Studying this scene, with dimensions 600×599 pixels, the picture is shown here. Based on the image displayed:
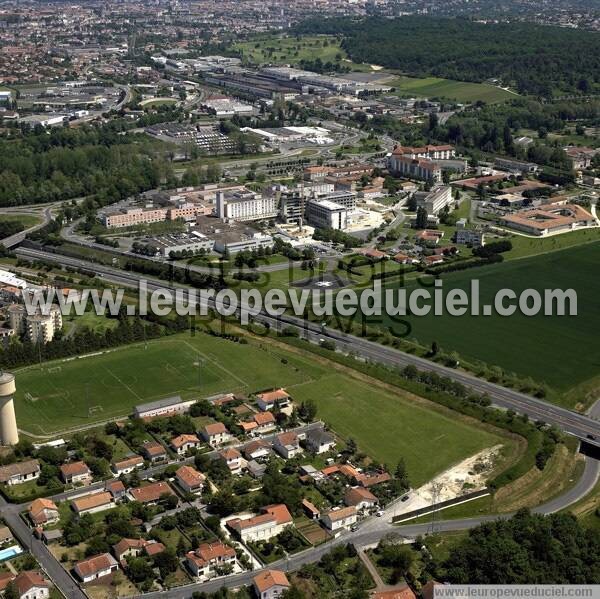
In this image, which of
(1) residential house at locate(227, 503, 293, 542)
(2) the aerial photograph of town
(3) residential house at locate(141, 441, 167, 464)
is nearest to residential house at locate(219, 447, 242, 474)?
(2) the aerial photograph of town

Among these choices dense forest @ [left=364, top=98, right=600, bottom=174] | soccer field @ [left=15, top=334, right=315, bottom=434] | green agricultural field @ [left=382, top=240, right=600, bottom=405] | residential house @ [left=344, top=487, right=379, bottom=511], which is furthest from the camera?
dense forest @ [left=364, top=98, right=600, bottom=174]

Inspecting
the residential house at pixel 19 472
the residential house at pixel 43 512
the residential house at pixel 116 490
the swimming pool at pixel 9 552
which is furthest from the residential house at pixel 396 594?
→ the residential house at pixel 19 472

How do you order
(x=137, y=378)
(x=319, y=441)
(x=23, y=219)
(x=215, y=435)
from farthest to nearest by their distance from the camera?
(x=23, y=219) < (x=137, y=378) < (x=215, y=435) < (x=319, y=441)

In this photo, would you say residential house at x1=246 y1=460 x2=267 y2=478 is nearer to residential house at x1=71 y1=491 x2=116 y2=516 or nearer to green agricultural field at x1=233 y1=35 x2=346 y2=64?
residential house at x1=71 y1=491 x2=116 y2=516

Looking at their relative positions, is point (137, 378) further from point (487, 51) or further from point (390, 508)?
point (487, 51)

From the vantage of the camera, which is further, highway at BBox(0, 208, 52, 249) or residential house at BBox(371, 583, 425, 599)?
highway at BBox(0, 208, 52, 249)

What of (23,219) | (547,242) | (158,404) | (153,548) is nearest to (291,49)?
(23,219)

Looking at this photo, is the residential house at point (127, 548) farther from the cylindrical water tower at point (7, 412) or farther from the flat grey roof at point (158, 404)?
the flat grey roof at point (158, 404)
